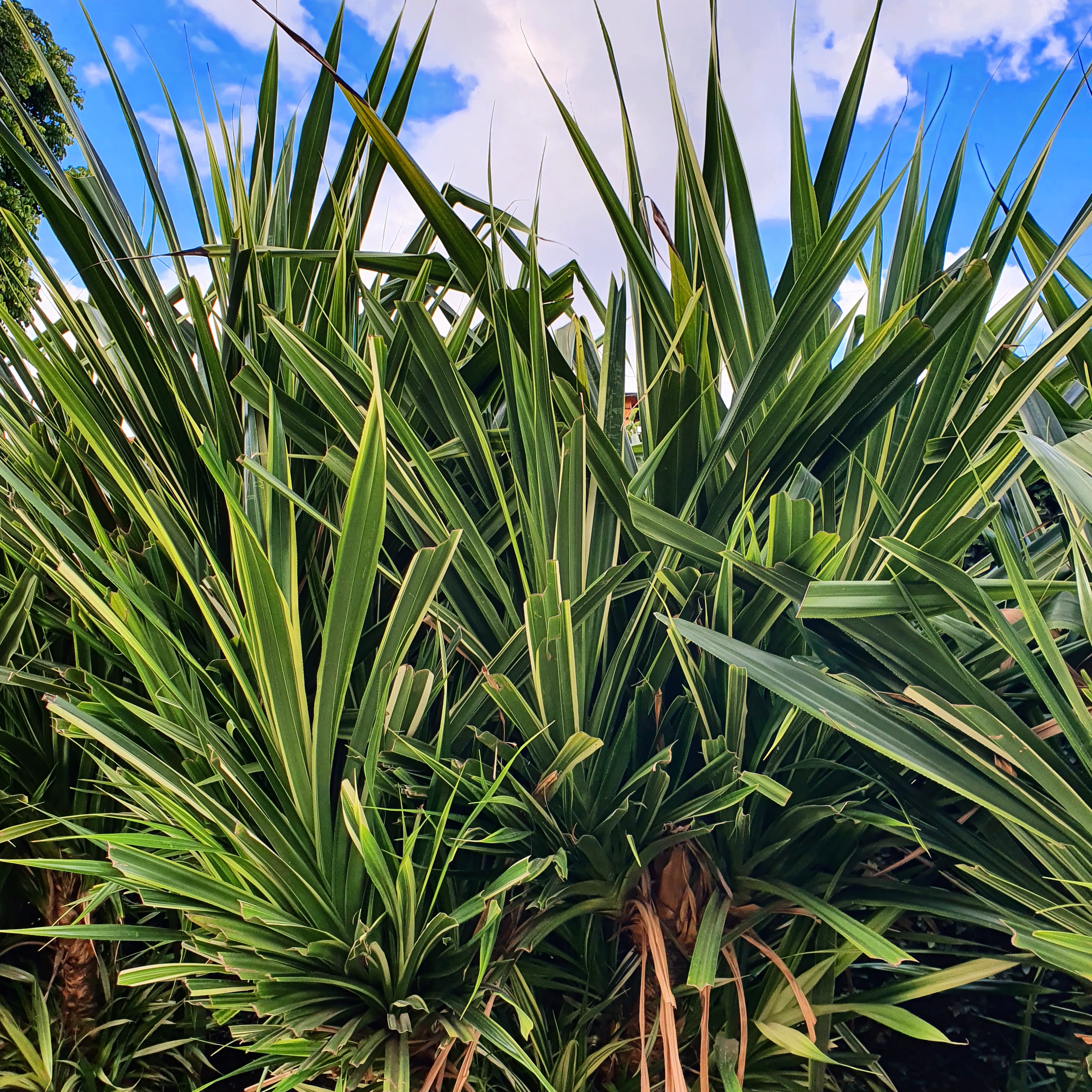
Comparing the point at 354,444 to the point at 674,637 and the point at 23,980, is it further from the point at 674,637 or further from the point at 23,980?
the point at 23,980

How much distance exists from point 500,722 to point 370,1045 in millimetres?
193

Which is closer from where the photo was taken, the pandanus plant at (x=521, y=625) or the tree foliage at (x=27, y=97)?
the pandanus plant at (x=521, y=625)

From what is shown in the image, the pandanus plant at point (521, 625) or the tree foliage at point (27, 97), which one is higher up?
the tree foliage at point (27, 97)

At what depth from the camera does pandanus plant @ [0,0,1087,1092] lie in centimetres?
37

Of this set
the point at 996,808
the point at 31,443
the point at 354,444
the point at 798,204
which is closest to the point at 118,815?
the point at 354,444

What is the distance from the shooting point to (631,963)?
462 millimetres

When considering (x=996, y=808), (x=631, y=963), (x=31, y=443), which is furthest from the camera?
(x=31, y=443)

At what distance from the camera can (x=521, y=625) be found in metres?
0.43

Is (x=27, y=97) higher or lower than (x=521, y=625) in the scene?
higher

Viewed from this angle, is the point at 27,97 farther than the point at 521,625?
Yes

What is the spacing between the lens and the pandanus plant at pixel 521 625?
0.37 metres

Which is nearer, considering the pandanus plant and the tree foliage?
the pandanus plant

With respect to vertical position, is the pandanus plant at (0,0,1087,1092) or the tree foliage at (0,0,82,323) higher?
the tree foliage at (0,0,82,323)

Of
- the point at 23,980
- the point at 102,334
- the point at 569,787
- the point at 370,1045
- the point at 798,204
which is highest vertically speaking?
the point at 798,204
